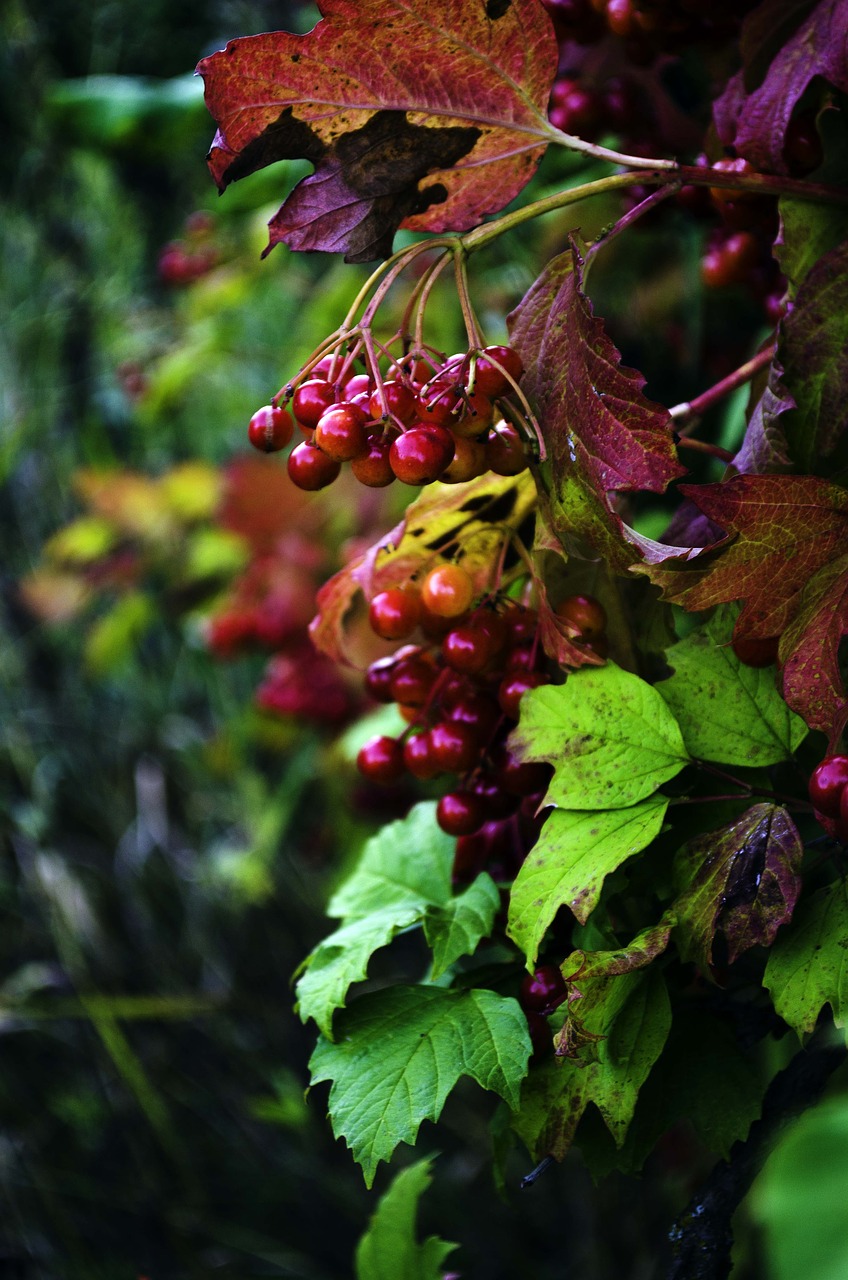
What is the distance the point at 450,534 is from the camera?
51cm

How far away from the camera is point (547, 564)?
0.48 m

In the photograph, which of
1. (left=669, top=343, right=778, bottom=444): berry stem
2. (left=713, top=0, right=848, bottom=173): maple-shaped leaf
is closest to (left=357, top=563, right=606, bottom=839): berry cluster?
(left=669, top=343, right=778, bottom=444): berry stem

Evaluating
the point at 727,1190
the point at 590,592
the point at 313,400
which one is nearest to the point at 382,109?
the point at 313,400

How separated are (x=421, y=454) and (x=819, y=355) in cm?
17

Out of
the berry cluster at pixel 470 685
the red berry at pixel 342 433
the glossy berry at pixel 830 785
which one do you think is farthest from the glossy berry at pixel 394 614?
the glossy berry at pixel 830 785

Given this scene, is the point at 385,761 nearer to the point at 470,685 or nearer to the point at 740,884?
the point at 470,685

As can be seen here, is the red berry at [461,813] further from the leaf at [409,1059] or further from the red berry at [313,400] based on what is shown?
the red berry at [313,400]

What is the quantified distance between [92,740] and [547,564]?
1.97m

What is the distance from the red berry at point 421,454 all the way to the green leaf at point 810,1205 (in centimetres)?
24

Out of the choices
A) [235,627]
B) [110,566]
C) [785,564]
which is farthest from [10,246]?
[785,564]

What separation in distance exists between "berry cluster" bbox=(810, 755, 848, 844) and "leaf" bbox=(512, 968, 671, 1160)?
96mm

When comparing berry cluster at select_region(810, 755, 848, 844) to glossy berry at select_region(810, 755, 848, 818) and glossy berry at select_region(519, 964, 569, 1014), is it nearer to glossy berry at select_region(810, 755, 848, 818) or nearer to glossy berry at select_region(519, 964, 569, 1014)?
glossy berry at select_region(810, 755, 848, 818)

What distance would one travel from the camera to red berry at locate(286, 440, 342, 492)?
1.38ft

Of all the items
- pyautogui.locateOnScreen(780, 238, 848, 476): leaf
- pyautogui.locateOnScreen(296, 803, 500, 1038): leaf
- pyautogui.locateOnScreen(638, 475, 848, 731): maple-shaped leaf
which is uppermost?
pyautogui.locateOnScreen(780, 238, 848, 476): leaf
